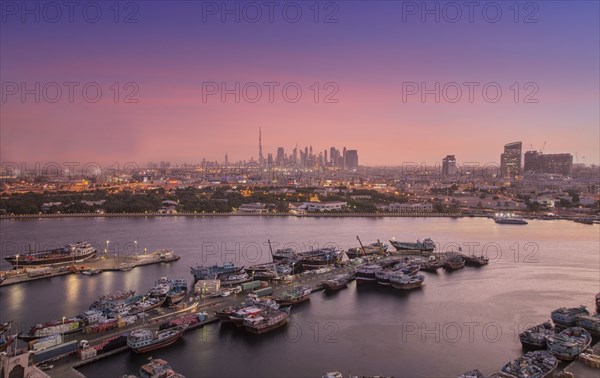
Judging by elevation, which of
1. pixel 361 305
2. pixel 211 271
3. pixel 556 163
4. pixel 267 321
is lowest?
pixel 361 305

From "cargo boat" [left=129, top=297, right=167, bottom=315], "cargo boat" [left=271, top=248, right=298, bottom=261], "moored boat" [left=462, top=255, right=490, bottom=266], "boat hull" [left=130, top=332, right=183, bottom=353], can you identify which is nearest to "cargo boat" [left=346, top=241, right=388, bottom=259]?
"cargo boat" [left=271, top=248, right=298, bottom=261]

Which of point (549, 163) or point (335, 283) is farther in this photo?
point (549, 163)

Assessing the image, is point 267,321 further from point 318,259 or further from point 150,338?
point 318,259

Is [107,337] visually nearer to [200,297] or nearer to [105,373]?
[105,373]

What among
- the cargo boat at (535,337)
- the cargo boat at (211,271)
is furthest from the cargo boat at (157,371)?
the cargo boat at (535,337)

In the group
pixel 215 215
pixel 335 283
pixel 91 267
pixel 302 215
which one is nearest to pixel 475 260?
pixel 335 283

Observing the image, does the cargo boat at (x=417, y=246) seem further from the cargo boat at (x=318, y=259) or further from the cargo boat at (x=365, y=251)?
the cargo boat at (x=318, y=259)

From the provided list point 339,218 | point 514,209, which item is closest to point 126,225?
point 339,218
